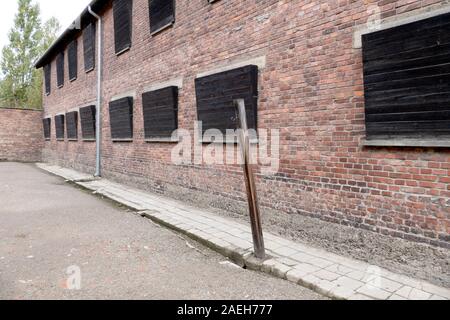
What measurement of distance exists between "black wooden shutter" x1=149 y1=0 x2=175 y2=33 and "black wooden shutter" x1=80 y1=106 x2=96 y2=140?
522 centimetres

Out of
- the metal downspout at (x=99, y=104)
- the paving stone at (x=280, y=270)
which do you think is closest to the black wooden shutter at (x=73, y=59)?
the metal downspout at (x=99, y=104)

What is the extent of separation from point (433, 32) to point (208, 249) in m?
3.77

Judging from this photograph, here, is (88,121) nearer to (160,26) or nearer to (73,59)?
(73,59)

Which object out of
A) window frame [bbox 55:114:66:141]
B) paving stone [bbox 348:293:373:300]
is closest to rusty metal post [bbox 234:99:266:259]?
paving stone [bbox 348:293:373:300]

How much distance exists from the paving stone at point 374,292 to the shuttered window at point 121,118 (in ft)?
26.1

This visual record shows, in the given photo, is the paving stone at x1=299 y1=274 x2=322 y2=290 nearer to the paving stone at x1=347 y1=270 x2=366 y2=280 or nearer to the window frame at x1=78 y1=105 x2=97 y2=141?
the paving stone at x1=347 y1=270 x2=366 y2=280

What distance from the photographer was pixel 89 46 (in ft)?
41.9

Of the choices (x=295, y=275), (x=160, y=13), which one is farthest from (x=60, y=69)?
(x=295, y=275)

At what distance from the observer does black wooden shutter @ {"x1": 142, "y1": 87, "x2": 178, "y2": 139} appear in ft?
25.0

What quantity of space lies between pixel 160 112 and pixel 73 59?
29.8 feet

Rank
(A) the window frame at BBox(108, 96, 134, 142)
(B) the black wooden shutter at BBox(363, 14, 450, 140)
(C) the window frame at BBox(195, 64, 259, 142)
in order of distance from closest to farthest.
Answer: (B) the black wooden shutter at BBox(363, 14, 450, 140) → (C) the window frame at BBox(195, 64, 259, 142) → (A) the window frame at BBox(108, 96, 134, 142)

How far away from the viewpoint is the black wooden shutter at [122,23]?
977cm

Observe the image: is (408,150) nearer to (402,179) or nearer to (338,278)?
(402,179)

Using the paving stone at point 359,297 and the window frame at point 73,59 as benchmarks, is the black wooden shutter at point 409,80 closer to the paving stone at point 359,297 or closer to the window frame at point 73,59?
the paving stone at point 359,297
